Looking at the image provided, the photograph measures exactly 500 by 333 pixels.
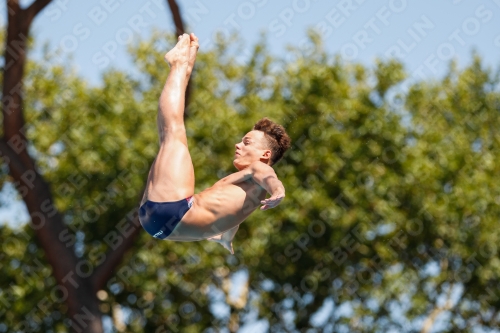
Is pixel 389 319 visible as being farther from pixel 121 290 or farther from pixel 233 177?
pixel 233 177

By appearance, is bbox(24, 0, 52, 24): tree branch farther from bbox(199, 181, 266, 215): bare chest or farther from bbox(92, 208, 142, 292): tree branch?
bbox(199, 181, 266, 215): bare chest

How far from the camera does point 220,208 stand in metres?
5.60

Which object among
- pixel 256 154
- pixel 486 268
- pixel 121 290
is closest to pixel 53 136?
pixel 121 290

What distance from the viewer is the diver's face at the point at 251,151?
5.82 metres

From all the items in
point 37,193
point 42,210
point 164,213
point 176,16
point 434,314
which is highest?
point 164,213

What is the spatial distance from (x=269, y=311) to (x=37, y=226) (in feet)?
25.3

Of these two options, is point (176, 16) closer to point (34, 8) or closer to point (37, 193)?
point (34, 8)

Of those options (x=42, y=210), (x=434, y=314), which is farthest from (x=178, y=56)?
(x=434, y=314)

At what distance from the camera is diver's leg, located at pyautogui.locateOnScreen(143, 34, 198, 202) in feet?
18.0

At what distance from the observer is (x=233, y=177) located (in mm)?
5711

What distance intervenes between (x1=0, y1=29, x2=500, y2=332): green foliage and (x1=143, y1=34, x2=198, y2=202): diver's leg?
10.5 meters

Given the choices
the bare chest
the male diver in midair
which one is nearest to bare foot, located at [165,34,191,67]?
the male diver in midair

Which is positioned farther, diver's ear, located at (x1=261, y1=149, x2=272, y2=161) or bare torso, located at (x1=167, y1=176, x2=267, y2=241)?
diver's ear, located at (x1=261, y1=149, x2=272, y2=161)

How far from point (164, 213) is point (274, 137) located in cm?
103
